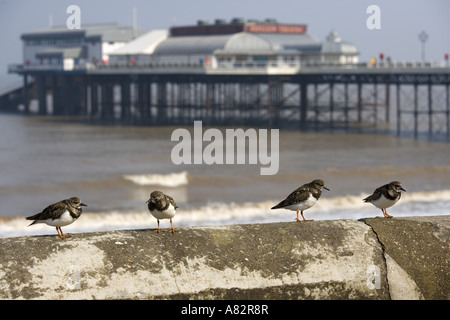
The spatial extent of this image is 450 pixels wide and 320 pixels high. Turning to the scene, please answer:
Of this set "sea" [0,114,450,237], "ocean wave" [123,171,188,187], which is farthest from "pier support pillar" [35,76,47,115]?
"ocean wave" [123,171,188,187]

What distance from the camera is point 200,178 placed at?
36312 millimetres

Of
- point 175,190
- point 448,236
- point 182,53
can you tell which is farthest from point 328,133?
point 448,236

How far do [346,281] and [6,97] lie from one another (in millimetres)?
96120

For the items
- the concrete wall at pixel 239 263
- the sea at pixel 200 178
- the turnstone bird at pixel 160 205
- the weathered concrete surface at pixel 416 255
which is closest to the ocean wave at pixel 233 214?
the sea at pixel 200 178

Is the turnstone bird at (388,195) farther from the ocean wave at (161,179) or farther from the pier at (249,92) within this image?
the pier at (249,92)

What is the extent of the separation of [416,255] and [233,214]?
16554 mm

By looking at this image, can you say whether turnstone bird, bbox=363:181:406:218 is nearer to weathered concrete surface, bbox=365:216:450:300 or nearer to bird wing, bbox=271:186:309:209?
weathered concrete surface, bbox=365:216:450:300

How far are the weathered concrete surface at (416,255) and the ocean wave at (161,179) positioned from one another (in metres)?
24.9

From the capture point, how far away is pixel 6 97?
332 ft

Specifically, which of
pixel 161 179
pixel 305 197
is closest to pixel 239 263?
pixel 305 197

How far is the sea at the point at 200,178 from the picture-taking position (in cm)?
2516

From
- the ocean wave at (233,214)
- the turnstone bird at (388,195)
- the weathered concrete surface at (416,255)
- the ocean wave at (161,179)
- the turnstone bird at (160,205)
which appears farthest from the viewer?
the ocean wave at (161,179)

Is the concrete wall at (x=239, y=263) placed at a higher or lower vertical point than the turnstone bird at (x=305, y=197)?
lower

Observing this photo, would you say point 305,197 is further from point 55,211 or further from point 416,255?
point 55,211
